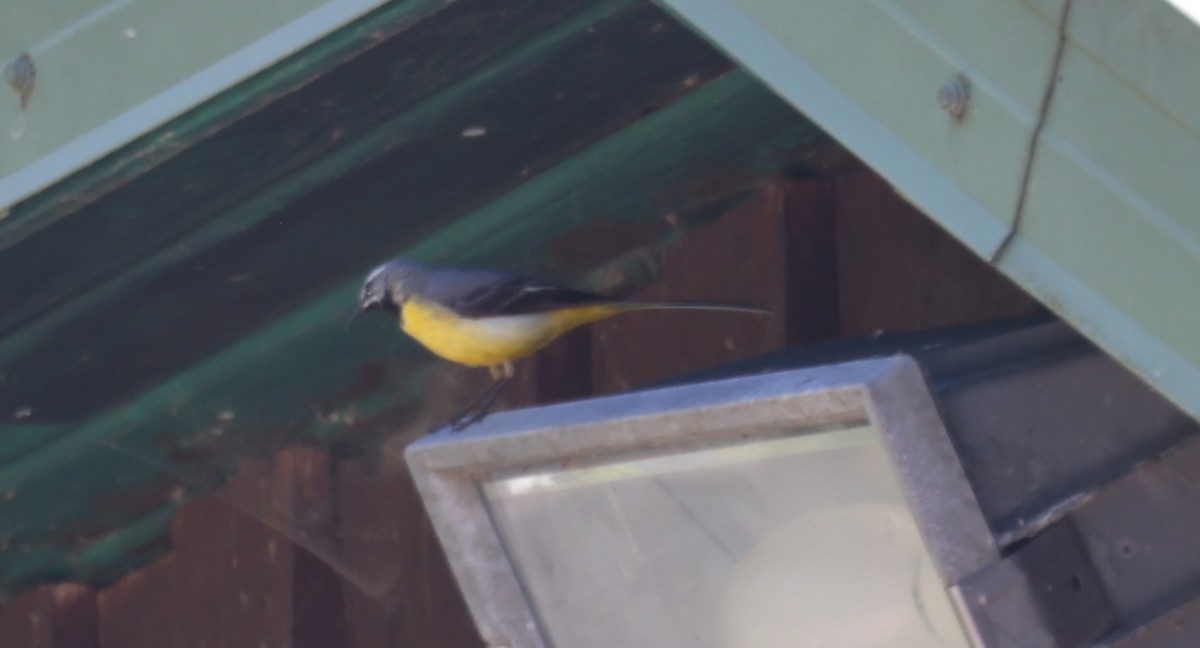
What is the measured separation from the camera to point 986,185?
1.72 metres

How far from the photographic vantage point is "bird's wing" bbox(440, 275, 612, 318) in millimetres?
3125

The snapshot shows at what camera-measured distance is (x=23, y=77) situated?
226 cm

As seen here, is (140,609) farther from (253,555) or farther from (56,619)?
(253,555)

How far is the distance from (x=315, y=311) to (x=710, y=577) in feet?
3.96

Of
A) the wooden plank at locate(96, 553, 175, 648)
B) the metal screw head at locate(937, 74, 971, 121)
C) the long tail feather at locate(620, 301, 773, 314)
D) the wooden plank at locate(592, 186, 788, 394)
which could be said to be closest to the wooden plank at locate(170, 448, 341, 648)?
the wooden plank at locate(96, 553, 175, 648)

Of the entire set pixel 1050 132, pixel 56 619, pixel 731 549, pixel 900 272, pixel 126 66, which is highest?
pixel 56 619

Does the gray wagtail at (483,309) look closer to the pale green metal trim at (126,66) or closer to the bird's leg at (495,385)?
the bird's leg at (495,385)

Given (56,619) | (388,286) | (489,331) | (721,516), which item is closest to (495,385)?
(489,331)

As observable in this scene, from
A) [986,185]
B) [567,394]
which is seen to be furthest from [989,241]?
[567,394]

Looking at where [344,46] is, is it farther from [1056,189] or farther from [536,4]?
[1056,189]

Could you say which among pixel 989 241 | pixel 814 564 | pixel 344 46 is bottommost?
pixel 814 564

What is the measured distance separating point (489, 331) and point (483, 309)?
0.09 metres

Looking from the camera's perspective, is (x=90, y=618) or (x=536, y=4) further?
(x=90, y=618)

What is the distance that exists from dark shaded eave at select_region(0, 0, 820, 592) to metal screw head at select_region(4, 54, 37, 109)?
0.46 ft
